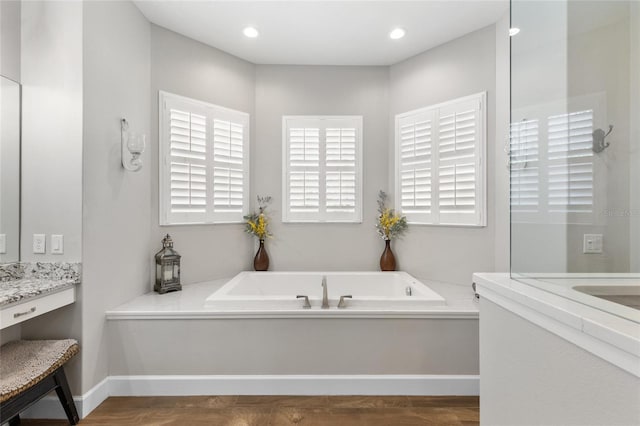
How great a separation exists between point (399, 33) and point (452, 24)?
1.47ft

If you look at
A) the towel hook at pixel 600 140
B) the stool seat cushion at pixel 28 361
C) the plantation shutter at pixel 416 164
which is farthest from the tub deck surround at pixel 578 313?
the stool seat cushion at pixel 28 361

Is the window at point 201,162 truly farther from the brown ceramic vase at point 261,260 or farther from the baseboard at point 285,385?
the baseboard at point 285,385

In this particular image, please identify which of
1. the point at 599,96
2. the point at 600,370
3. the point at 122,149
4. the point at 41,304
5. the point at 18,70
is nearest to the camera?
the point at 600,370

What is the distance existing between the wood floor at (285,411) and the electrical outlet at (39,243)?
1.03 meters

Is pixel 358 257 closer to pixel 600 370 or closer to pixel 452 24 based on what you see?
pixel 452 24

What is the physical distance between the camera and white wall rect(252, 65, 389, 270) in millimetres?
3387

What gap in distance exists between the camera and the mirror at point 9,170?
6.11 ft

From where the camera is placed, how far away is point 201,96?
3002 millimetres

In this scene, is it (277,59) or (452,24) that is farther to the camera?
(277,59)

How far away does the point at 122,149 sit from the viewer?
2309mm

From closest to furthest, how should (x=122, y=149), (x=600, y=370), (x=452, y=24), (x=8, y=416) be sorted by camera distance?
(x=600, y=370) < (x=8, y=416) < (x=122, y=149) < (x=452, y=24)

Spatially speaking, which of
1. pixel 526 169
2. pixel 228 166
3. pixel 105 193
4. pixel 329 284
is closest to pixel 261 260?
pixel 329 284

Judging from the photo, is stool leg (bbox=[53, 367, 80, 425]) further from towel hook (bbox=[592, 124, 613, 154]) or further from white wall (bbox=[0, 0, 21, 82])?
towel hook (bbox=[592, 124, 613, 154])

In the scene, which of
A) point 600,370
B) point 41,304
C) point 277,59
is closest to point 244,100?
point 277,59
